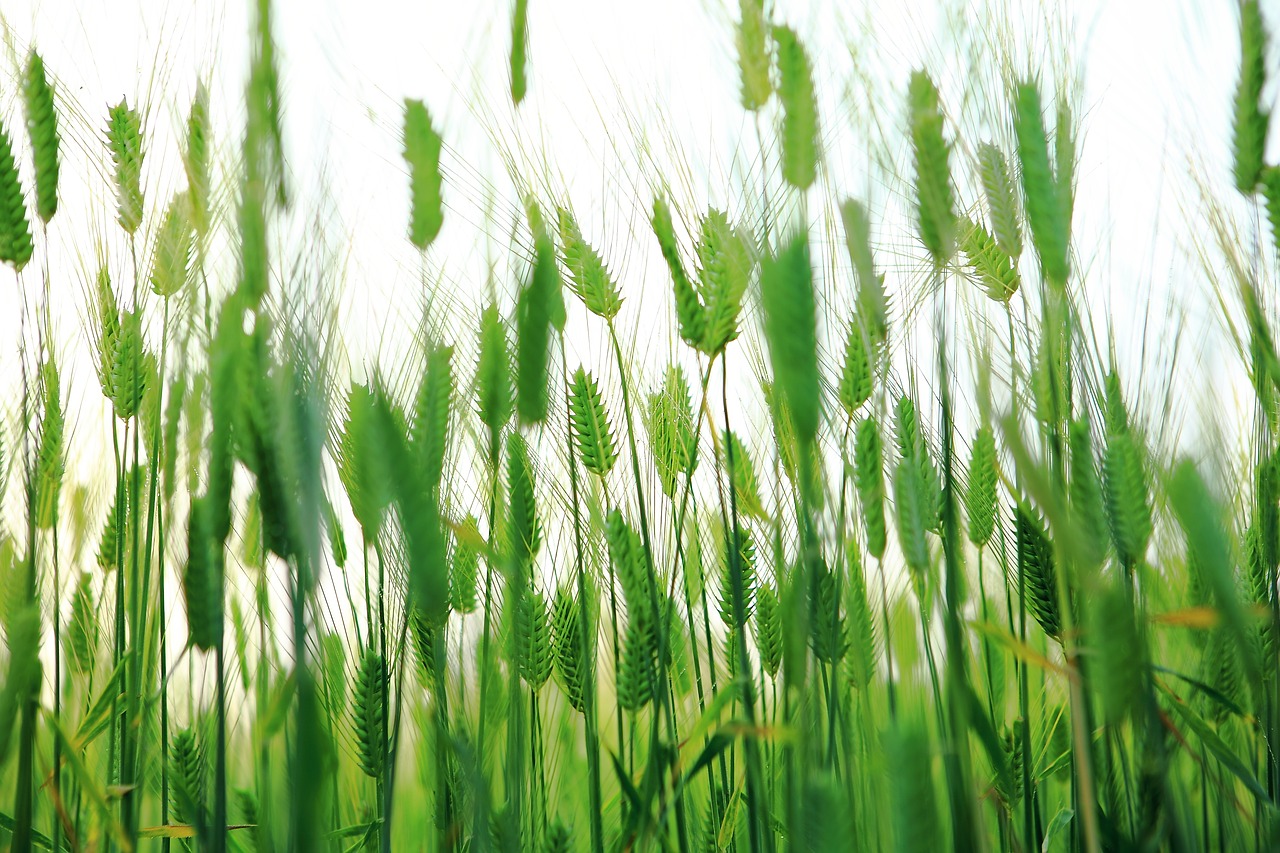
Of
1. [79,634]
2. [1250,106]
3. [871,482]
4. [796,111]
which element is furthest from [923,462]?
[79,634]

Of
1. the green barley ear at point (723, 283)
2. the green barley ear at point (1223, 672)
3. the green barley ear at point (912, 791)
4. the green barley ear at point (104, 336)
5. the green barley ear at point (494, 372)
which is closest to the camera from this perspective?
the green barley ear at point (912, 791)

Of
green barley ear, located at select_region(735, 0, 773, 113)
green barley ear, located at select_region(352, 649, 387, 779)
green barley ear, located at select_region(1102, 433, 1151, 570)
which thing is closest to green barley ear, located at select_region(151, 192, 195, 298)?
green barley ear, located at select_region(352, 649, 387, 779)

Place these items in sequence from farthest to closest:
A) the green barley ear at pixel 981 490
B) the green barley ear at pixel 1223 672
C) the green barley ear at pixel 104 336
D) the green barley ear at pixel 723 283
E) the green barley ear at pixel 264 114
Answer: the green barley ear at pixel 981 490, the green barley ear at pixel 104 336, the green barley ear at pixel 1223 672, the green barley ear at pixel 723 283, the green barley ear at pixel 264 114

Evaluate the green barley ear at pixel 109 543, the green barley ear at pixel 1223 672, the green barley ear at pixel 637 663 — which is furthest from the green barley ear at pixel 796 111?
the green barley ear at pixel 109 543

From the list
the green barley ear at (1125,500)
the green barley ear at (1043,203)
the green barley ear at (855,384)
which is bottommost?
the green barley ear at (1125,500)

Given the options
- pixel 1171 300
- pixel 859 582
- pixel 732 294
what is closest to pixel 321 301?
pixel 732 294

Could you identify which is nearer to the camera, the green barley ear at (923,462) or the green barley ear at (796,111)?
the green barley ear at (796,111)

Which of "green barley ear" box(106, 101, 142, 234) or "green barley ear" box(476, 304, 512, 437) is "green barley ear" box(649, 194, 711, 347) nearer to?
"green barley ear" box(476, 304, 512, 437)

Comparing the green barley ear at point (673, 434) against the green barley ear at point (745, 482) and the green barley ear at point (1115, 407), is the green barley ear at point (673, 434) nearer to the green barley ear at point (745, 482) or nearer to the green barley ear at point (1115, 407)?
the green barley ear at point (745, 482)
